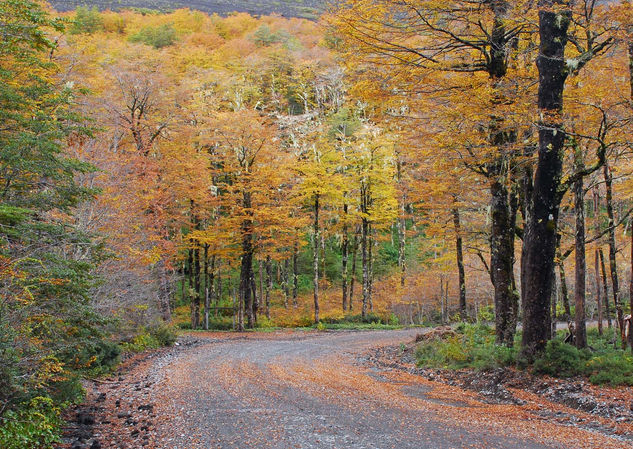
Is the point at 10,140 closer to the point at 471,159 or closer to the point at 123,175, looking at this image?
the point at 471,159

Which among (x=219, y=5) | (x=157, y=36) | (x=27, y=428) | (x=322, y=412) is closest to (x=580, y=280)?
(x=322, y=412)

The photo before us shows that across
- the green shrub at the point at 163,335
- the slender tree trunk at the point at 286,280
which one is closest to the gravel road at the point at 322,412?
the green shrub at the point at 163,335

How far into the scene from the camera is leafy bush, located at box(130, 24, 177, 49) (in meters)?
54.6

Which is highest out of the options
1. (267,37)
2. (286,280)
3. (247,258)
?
(267,37)

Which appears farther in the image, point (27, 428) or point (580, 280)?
point (580, 280)

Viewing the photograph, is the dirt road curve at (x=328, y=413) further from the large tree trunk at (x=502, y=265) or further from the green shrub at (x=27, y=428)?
the large tree trunk at (x=502, y=265)

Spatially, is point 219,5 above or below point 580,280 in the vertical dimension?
above

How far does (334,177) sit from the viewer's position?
25641 mm

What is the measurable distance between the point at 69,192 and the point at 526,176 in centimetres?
1103

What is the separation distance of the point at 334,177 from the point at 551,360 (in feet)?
59.7

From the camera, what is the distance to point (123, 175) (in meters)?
16.9

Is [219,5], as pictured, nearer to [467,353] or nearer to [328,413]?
[467,353]

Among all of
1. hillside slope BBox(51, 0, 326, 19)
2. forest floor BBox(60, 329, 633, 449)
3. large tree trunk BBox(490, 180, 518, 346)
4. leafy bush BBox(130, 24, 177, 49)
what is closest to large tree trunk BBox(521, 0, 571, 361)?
forest floor BBox(60, 329, 633, 449)

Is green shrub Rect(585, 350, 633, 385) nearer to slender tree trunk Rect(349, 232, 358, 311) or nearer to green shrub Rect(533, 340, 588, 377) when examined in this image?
green shrub Rect(533, 340, 588, 377)
